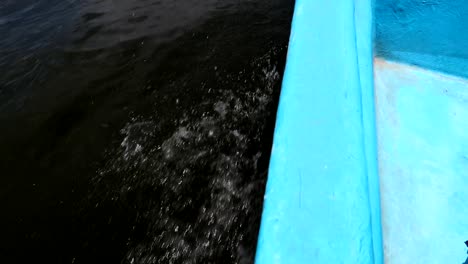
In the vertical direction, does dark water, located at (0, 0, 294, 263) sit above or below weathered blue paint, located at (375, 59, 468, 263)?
below

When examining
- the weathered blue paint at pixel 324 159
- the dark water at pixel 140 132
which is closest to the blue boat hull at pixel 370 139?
the weathered blue paint at pixel 324 159

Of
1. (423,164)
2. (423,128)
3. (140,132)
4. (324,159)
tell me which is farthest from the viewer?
(140,132)

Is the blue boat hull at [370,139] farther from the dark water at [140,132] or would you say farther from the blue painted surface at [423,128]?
the dark water at [140,132]

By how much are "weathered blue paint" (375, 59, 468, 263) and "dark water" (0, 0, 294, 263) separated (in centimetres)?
113

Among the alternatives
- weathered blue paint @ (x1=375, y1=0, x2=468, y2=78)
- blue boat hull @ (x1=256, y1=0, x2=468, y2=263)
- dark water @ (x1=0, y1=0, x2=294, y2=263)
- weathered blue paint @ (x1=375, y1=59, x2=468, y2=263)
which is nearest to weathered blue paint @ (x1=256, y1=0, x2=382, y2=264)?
blue boat hull @ (x1=256, y1=0, x2=468, y2=263)

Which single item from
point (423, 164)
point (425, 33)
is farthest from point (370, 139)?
point (425, 33)

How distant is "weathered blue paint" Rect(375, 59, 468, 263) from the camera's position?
1.03 m

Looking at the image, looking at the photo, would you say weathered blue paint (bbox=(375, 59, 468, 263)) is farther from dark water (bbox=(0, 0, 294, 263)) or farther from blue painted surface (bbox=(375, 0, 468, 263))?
dark water (bbox=(0, 0, 294, 263))

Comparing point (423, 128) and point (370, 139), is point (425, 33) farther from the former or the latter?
point (370, 139)

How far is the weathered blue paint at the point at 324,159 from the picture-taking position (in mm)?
760

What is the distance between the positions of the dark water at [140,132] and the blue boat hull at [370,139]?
116 centimetres

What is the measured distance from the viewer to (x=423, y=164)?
1250 mm

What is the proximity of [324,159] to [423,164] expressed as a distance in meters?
0.57

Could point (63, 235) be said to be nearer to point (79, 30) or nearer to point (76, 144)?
point (76, 144)
